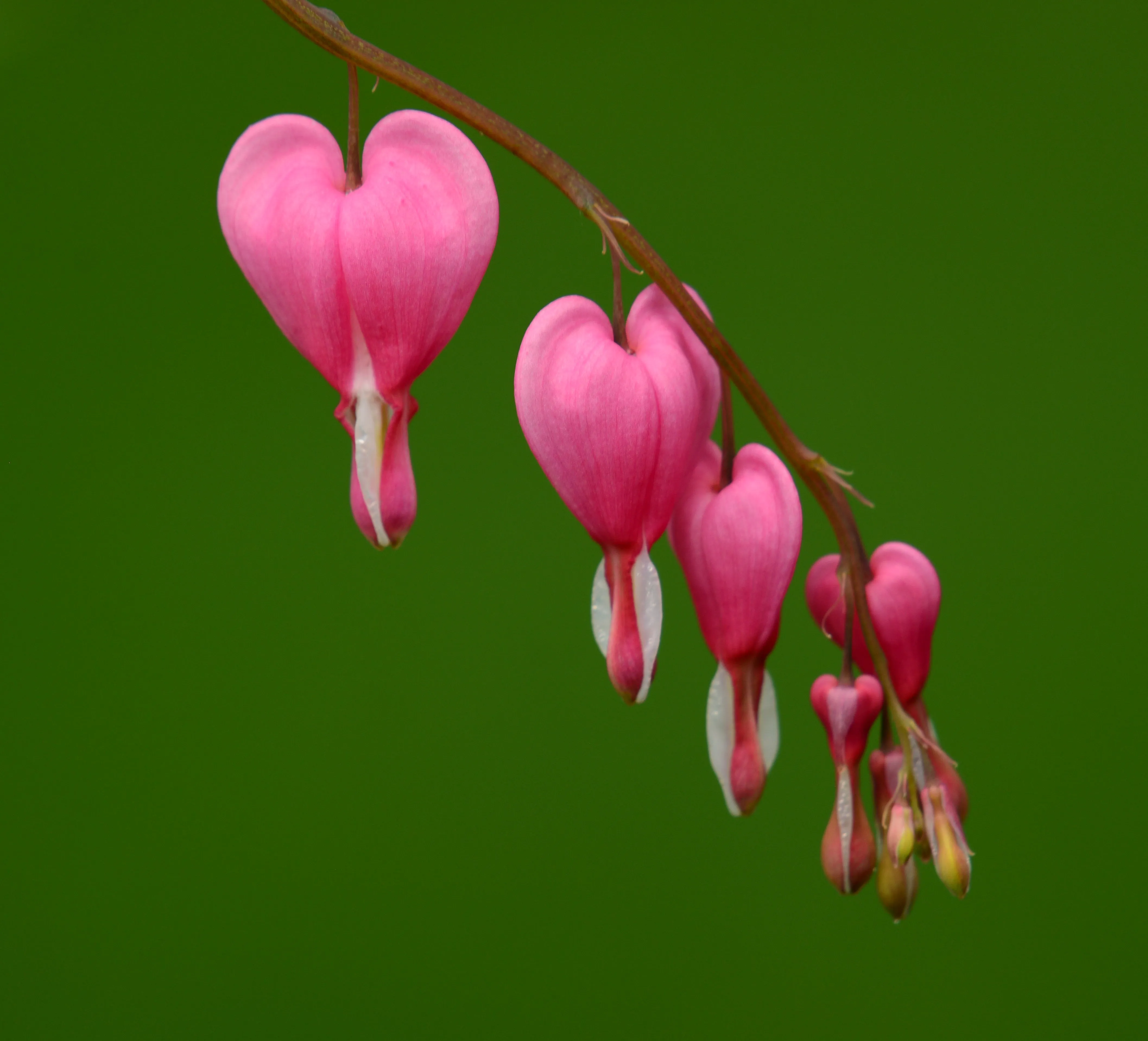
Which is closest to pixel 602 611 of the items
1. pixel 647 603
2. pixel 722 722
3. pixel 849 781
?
pixel 647 603

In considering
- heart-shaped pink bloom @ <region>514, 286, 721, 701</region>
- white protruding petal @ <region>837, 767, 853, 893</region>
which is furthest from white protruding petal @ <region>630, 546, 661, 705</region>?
white protruding petal @ <region>837, 767, 853, 893</region>

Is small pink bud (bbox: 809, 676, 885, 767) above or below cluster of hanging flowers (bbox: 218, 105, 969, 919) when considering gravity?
below

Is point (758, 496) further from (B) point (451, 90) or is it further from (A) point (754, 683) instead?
(B) point (451, 90)

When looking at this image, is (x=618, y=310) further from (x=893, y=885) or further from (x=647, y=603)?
(x=893, y=885)

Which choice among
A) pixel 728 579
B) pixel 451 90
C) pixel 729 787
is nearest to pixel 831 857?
pixel 729 787

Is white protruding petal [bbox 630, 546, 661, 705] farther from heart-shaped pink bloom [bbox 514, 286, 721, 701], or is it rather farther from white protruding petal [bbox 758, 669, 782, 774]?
white protruding petal [bbox 758, 669, 782, 774]

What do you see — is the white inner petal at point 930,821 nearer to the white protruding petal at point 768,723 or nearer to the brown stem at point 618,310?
the white protruding petal at point 768,723

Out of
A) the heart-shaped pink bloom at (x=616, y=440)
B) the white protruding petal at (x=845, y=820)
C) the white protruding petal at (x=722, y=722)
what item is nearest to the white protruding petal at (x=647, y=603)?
the heart-shaped pink bloom at (x=616, y=440)
